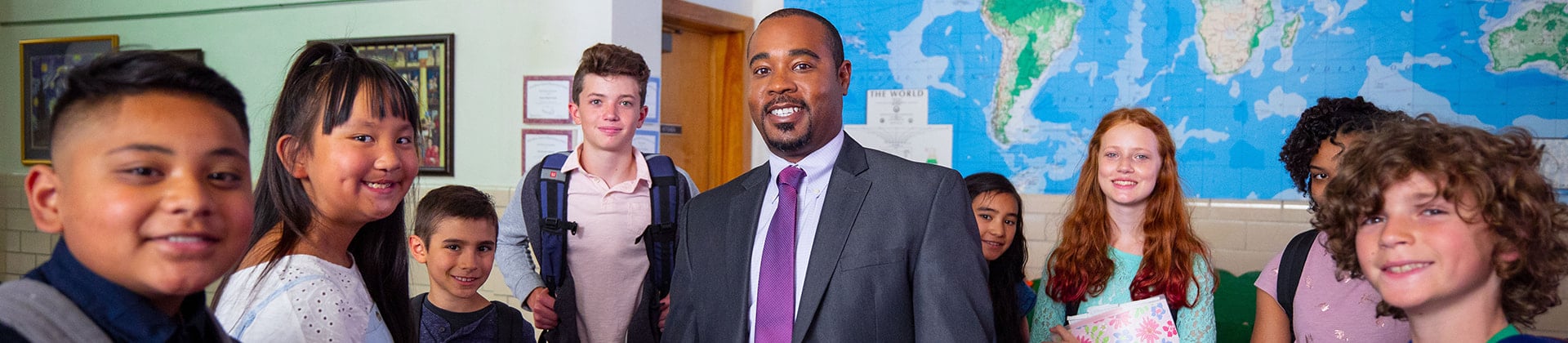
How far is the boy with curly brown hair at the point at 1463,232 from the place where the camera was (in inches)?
50.8

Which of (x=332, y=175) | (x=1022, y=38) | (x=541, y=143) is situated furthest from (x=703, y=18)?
(x=332, y=175)

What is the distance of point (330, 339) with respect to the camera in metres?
1.29

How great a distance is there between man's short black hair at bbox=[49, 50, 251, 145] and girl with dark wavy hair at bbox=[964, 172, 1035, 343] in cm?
226

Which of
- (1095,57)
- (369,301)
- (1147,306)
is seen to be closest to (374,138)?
(369,301)

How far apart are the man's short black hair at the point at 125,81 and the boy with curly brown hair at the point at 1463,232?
1.32m

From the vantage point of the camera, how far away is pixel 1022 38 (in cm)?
496

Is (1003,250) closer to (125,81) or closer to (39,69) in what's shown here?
(125,81)

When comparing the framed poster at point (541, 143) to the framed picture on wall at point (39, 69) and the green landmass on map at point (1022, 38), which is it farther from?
the framed picture on wall at point (39, 69)

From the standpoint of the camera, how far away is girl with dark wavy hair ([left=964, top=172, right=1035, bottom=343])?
9.65 feet

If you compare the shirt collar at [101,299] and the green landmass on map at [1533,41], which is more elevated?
the green landmass on map at [1533,41]

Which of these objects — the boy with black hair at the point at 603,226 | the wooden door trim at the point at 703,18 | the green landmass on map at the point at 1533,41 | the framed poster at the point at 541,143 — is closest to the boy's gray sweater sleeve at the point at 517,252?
the boy with black hair at the point at 603,226

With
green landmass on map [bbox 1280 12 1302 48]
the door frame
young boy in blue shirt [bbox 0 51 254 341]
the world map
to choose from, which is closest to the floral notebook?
young boy in blue shirt [bbox 0 51 254 341]

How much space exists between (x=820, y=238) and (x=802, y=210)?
0.10m

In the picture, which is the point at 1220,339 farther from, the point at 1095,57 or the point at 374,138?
the point at 374,138
